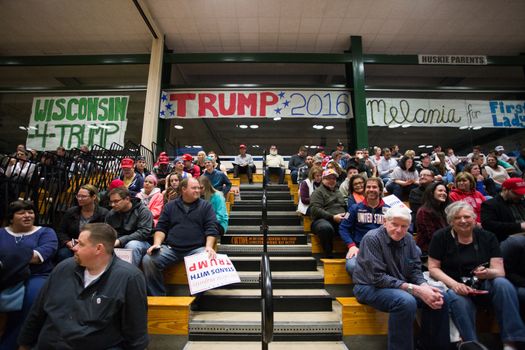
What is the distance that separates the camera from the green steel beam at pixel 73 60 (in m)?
8.74

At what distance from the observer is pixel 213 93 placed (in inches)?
336

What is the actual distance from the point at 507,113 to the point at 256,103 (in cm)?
754

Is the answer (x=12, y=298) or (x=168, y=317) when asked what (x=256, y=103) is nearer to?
(x=168, y=317)

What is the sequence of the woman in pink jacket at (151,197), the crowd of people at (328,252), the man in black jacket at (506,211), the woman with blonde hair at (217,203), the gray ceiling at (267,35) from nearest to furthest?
the crowd of people at (328,252) → the man in black jacket at (506,211) → the woman with blonde hair at (217,203) → the woman in pink jacket at (151,197) → the gray ceiling at (267,35)

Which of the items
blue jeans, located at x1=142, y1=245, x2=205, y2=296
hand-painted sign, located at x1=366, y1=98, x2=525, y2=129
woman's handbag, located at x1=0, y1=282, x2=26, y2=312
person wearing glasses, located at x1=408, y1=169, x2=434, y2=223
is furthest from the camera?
hand-painted sign, located at x1=366, y1=98, x2=525, y2=129

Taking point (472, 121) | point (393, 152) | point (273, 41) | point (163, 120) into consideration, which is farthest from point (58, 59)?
point (472, 121)

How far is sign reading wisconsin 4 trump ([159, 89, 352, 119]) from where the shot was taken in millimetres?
8461

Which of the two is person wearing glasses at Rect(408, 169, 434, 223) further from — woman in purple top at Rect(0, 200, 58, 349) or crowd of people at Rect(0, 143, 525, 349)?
woman in purple top at Rect(0, 200, 58, 349)

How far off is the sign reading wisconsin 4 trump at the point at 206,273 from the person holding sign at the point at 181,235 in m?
Answer: 0.09

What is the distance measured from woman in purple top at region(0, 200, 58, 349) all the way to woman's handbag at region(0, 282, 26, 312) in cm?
2

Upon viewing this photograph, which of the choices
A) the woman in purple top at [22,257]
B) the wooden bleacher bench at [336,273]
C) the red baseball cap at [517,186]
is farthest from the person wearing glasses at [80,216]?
the red baseball cap at [517,186]

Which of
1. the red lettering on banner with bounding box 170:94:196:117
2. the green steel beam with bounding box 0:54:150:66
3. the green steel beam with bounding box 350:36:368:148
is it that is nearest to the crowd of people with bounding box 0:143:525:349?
the green steel beam with bounding box 350:36:368:148

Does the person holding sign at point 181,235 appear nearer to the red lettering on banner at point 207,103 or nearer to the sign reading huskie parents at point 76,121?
the red lettering on banner at point 207,103

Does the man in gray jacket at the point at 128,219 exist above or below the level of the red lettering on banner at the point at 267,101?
below
